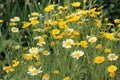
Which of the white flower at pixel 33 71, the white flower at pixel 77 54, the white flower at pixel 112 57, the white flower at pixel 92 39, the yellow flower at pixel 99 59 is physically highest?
the white flower at pixel 92 39

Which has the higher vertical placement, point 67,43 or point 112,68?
point 67,43

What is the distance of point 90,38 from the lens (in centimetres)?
285

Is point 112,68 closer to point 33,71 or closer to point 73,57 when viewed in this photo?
point 73,57

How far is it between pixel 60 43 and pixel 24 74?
34 centimetres

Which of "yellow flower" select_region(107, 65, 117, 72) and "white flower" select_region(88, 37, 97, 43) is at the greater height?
"white flower" select_region(88, 37, 97, 43)

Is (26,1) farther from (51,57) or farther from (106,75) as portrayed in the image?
(106,75)

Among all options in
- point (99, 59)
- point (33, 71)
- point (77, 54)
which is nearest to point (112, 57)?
point (99, 59)

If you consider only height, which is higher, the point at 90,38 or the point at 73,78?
the point at 90,38

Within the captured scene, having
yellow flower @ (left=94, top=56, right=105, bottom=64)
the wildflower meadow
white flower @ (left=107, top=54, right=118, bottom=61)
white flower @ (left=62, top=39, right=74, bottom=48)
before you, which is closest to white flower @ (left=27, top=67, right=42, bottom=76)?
the wildflower meadow

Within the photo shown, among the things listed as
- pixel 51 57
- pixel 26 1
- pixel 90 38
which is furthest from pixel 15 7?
pixel 90 38

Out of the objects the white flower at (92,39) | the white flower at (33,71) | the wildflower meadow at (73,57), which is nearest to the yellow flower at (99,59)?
the wildflower meadow at (73,57)

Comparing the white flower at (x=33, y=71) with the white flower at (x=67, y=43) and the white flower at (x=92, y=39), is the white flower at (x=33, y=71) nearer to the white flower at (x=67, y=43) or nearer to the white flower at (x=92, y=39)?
the white flower at (x=67, y=43)

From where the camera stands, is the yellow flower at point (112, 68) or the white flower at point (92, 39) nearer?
the yellow flower at point (112, 68)

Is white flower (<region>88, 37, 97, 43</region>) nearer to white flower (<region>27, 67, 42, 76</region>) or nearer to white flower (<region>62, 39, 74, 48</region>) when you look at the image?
white flower (<region>62, 39, 74, 48</region>)
